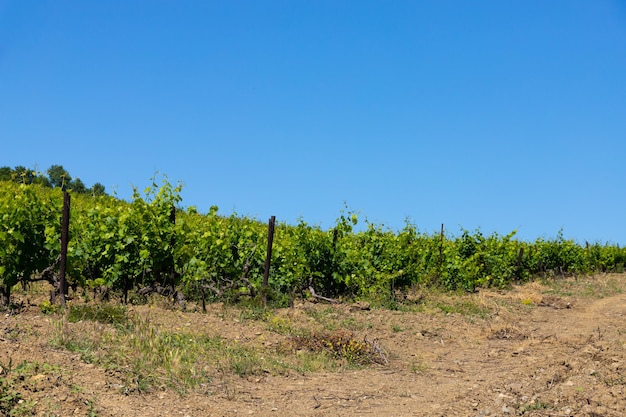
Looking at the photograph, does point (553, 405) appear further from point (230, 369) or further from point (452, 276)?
point (452, 276)

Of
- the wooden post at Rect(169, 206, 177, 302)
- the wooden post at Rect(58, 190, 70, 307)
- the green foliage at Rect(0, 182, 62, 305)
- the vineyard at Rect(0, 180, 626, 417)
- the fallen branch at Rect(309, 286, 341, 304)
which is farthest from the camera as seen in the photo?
the fallen branch at Rect(309, 286, 341, 304)

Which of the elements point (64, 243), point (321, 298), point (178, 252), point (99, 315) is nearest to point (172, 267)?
point (178, 252)

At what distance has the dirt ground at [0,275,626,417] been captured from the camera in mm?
6094

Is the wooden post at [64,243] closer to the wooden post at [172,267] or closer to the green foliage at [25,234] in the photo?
the green foliage at [25,234]

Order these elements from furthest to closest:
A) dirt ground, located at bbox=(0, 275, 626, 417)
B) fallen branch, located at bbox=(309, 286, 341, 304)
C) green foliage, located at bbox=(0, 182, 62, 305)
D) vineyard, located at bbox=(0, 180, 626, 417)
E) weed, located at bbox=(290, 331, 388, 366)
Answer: fallen branch, located at bbox=(309, 286, 341, 304) < green foliage, located at bbox=(0, 182, 62, 305) < weed, located at bbox=(290, 331, 388, 366) < vineyard, located at bbox=(0, 180, 626, 417) < dirt ground, located at bbox=(0, 275, 626, 417)

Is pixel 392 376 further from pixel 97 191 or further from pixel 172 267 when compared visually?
pixel 97 191

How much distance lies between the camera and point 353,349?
29.5ft

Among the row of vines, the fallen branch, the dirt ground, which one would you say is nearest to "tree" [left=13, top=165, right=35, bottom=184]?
the row of vines

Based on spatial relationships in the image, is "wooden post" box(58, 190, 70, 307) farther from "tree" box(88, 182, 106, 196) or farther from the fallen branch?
the fallen branch

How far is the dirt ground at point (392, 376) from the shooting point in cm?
609

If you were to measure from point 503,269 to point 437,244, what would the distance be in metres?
3.13

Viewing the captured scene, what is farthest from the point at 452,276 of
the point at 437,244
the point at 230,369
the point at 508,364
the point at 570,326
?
the point at 230,369

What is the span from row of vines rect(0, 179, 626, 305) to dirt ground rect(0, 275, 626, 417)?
0.88 meters

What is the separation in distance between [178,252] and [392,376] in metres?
4.85
